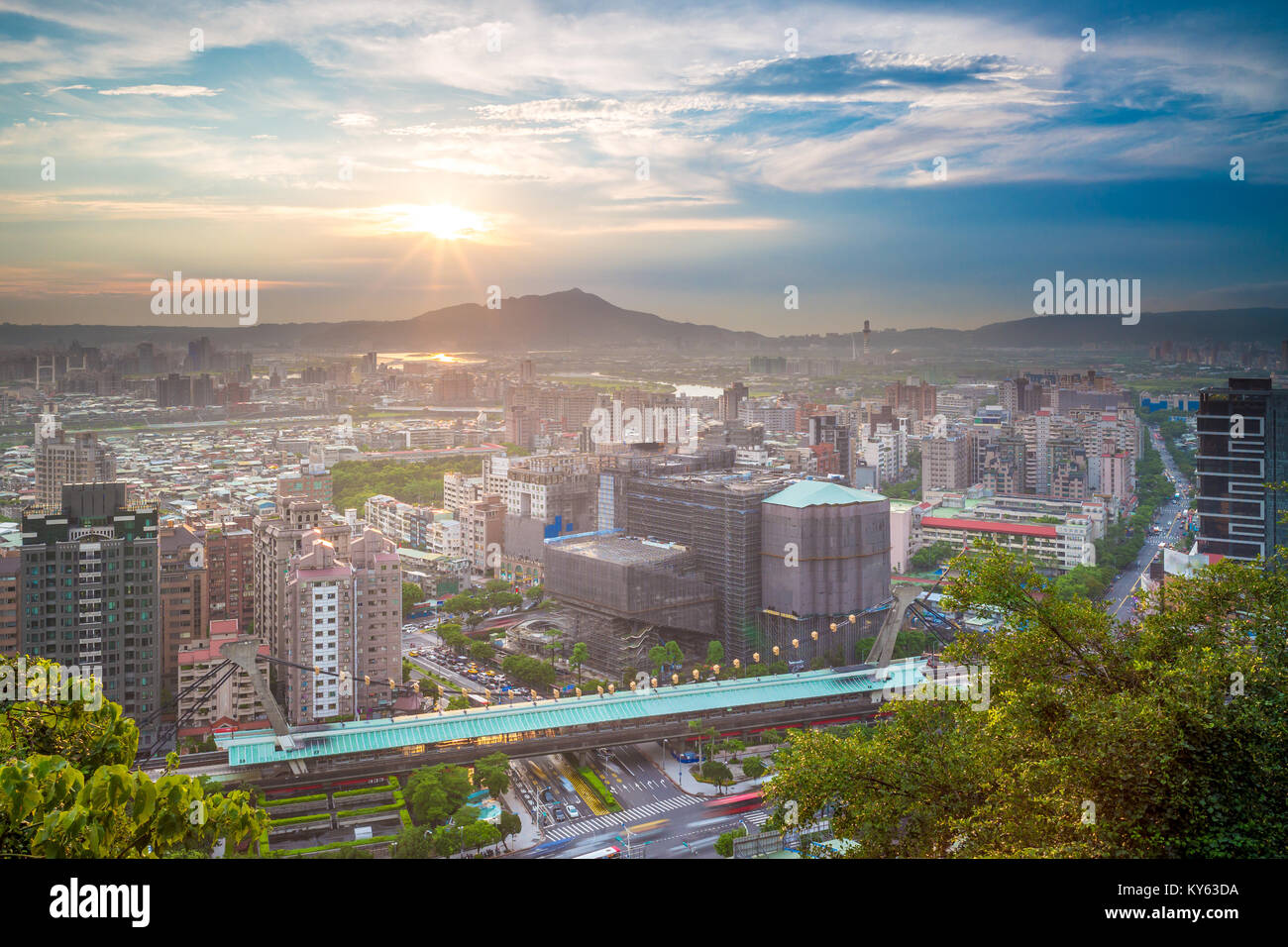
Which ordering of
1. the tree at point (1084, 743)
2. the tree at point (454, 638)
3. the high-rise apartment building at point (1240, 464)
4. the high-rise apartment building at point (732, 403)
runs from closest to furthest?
1. the tree at point (1084, 743)
2. the high-rise apartment building at point (1240, 464)
3. the tree at point (454, 638)
4. the high-rise apartment building at point (732, 403)

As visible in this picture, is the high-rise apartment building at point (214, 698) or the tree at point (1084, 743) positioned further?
the high-rise apartment building at point (214, 698)

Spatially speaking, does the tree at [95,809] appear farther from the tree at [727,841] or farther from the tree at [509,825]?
the tree at [509,825]

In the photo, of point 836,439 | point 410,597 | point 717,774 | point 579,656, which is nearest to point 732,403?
point 836,439

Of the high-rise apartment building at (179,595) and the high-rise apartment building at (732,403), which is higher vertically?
the high-rise apartment building at (732,403)

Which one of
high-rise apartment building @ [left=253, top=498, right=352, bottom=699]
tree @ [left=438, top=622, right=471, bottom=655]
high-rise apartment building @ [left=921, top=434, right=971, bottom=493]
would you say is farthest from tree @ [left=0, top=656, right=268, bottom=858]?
high-rise apartment building @ [left=921, top=434, right=971, bottom=493]

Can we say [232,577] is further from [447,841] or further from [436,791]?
[447,841]

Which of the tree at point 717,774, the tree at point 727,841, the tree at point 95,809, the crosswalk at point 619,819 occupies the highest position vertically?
the tree at point 95,809

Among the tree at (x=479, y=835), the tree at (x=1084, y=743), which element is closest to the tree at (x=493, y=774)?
the tree at (x=479, y=835)
